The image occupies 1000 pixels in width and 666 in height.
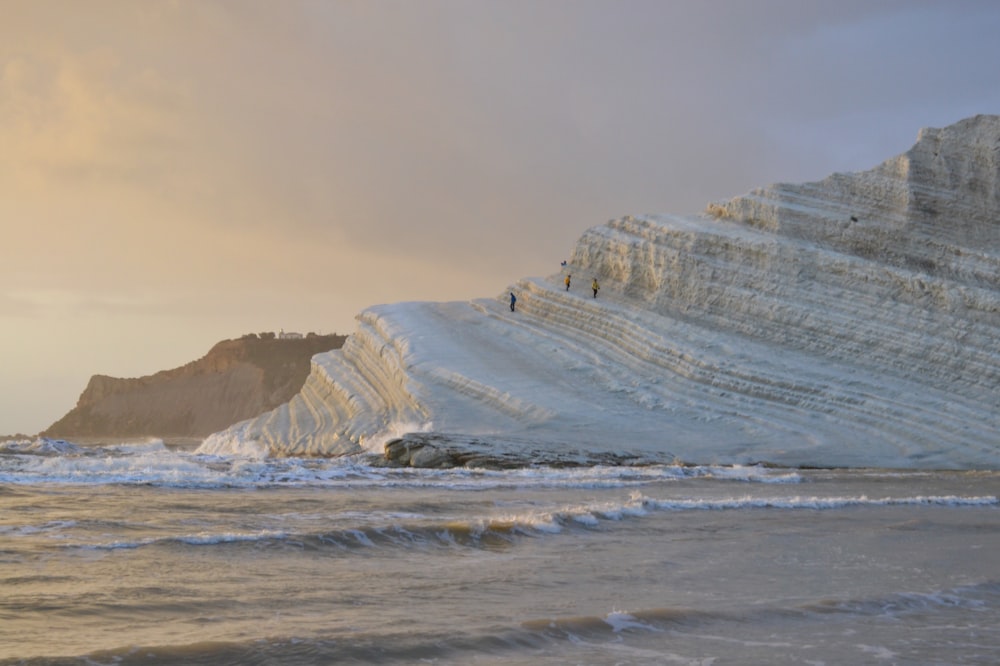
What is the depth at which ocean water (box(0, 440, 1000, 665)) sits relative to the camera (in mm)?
5789

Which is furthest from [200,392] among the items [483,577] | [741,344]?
[483,577]

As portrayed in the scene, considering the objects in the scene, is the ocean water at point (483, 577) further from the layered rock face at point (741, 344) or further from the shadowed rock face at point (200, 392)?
the shadowed rock face at point (200, 392)

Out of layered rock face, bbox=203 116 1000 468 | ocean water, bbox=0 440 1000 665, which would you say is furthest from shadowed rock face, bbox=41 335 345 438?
ocean water, bbox=0 440 1000 665

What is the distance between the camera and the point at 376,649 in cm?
563

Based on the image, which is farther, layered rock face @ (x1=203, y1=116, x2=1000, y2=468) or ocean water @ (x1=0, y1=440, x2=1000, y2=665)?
layered rock face @ (x1=203, y1=116, x2=1000, y2=468)

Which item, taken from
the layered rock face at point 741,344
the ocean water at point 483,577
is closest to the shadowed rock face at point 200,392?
the layered rock face at point 741,344

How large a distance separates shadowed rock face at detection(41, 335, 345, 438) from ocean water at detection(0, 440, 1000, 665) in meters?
78.5

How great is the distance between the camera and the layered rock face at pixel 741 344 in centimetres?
2447

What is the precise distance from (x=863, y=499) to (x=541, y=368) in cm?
1334

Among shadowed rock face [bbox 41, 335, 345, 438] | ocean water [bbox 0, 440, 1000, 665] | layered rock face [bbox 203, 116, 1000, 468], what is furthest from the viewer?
shadowed rock face [bbox 41, 335, 345, 438]

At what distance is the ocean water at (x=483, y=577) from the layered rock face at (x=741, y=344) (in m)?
9.20

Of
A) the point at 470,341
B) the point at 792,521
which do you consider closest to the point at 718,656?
the point at 792,521

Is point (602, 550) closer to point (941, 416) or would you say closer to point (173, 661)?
point (173, 661)

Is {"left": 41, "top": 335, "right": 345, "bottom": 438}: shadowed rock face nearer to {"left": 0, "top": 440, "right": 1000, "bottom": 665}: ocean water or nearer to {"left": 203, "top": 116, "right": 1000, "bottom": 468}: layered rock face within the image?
{"left": 203, "top": 116, "right": 1000, "bottom": 468}: layered rock face
